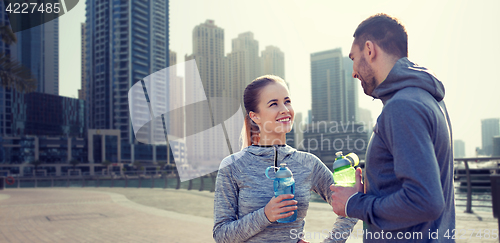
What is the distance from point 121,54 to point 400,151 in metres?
135

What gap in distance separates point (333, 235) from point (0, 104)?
137860 millimetres

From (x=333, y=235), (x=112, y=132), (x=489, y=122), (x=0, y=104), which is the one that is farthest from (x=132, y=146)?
(x=333, y=235)

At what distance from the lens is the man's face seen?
180cm

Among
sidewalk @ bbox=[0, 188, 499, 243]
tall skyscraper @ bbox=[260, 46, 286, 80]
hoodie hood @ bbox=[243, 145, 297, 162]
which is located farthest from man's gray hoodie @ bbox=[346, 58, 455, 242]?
tall skyscraper @ bbox=[260, 46, 286, 80]

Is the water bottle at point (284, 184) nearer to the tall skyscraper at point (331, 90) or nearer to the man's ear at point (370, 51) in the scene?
the man's ear at point (370, 51)

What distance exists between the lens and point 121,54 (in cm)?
12638

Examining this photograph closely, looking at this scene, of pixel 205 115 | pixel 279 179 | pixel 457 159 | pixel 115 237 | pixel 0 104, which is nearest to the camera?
pixel 279 179

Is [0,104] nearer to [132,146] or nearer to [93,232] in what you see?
[132,146]

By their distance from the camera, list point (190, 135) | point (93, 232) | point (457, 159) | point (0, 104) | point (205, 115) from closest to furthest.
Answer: point (205, 115) → point (190, 135) → point (93, 232) → point (457, 159) → point (0, 104)

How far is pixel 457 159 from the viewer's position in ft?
28.2

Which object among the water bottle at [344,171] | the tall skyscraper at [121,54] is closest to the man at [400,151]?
the water bottle at [344,171]

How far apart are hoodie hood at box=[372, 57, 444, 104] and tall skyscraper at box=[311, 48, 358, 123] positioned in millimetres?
99367

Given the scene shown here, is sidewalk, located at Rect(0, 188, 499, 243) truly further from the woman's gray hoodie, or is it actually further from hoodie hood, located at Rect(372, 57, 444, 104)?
hoodie hood, located at Rect(372, 57, 444, 104)

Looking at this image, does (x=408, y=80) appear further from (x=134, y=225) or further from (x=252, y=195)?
(x=134, y=225)
